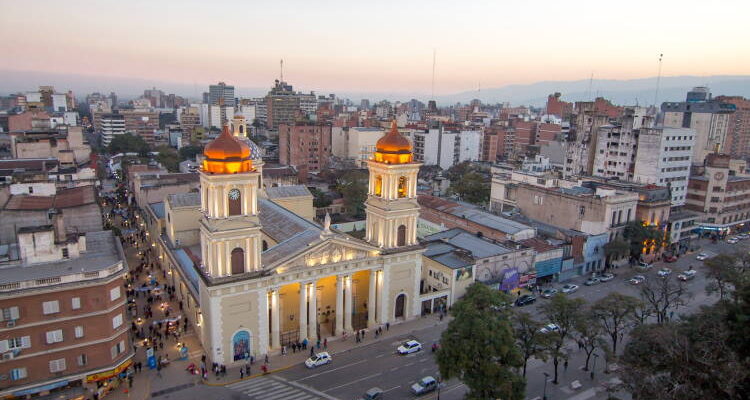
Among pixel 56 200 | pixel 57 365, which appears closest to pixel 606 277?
pixel 57 365

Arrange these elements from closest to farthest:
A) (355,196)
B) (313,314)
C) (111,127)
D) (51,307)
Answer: (51,307) < (313,314) < (355,196) < (111,127)

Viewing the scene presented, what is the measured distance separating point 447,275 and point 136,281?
3417cm

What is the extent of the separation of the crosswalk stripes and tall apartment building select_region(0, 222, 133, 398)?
8.73 m

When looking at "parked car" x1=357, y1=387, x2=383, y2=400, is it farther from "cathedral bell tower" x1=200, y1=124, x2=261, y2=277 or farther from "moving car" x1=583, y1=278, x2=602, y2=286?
"moving car" x1=583, y1=278, x2=602, y2=286

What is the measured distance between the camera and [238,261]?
1476 inches

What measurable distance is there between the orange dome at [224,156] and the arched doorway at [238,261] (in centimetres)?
611

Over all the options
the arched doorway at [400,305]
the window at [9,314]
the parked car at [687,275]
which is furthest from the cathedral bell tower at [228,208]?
the parked car at [687,275]

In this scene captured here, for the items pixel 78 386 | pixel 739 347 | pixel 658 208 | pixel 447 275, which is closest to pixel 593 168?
pixel 658 208

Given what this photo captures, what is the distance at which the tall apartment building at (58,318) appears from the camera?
31281mm

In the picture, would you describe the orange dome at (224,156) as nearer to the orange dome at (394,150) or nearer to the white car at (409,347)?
the orange dome at (394,150)

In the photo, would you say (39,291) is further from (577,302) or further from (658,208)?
(658,208)

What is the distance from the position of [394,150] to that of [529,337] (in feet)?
62.3

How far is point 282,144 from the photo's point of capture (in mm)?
124250

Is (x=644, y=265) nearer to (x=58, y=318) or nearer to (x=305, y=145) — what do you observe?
(x=58, y=318)
